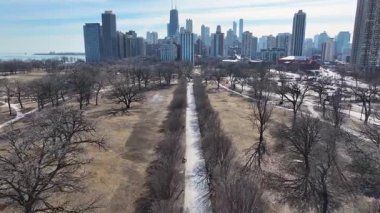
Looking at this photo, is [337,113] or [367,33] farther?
[367,33]

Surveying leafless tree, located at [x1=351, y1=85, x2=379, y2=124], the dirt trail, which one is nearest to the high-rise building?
leafless tree, located at [x1=351, y1=85, x2=379, y2=124]

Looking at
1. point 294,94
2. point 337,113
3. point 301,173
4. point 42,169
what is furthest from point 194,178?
point 294,94

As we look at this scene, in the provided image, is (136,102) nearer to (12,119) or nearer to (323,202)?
(12,119)

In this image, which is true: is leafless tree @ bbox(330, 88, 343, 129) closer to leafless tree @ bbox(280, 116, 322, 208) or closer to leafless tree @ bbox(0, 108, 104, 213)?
leafless tree @ bbox(280, 116, 322, 208)

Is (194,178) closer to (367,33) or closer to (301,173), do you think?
(301,173)

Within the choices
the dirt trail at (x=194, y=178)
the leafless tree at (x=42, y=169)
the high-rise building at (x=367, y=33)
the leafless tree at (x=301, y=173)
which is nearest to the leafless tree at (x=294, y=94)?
the dirt trail at (x=194, y=178)

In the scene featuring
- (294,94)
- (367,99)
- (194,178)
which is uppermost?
(294,94)

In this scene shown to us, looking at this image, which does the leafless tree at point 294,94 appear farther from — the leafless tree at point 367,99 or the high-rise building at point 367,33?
the high-rise building at point 367,33
